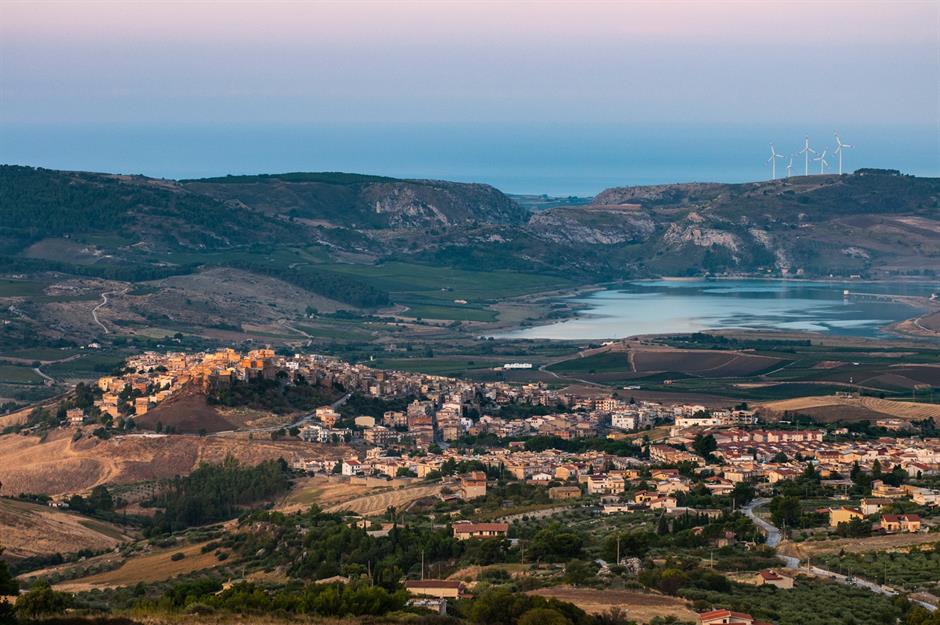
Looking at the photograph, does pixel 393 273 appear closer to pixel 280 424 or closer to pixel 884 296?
pixel 884 296

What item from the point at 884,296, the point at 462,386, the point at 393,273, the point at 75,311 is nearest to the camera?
the point at 462,386

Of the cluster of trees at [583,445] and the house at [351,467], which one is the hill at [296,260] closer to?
the cluster of trees at [583,445]

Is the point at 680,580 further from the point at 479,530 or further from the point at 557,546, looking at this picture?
the point at 479,530

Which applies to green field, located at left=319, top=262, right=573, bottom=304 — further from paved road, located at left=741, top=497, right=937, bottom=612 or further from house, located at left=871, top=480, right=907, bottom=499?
paved road, located at left=741, top=497, right=937, bottom=612

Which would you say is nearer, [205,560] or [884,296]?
[205,560]

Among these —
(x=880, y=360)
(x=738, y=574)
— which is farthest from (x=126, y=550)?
(x=880, y=360)

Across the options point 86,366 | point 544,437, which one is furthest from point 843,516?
point 86,366
